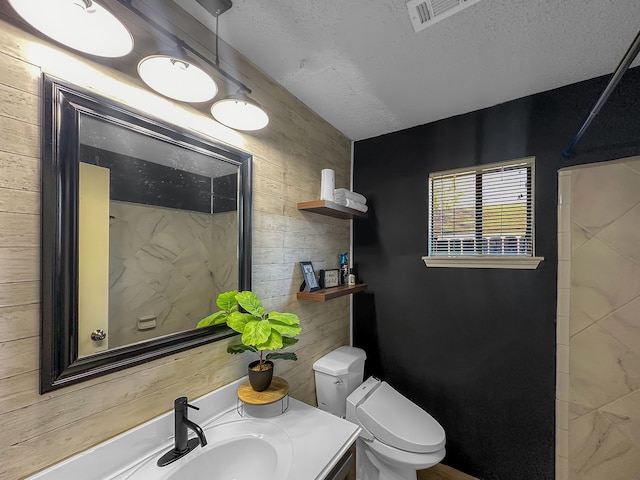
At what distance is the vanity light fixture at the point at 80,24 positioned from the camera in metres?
0.64

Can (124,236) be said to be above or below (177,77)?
below

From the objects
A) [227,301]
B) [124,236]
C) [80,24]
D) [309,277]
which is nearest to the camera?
[80,24]

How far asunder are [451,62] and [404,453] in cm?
204

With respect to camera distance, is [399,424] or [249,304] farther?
[399,424]

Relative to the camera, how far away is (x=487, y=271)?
5.49ft

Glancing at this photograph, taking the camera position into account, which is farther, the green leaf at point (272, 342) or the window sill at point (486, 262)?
the window sill at point (486, 262)

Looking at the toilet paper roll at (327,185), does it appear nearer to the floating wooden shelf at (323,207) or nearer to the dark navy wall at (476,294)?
the floating wooden shelf at (323,207)

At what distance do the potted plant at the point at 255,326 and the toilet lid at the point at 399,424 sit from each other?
72 centimetres

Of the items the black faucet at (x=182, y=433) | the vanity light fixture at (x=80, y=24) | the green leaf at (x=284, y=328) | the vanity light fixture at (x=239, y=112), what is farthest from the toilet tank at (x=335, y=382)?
the vanity light fixture at (x=80, y=24)

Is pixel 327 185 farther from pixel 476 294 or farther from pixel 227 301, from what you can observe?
pixel 476 294

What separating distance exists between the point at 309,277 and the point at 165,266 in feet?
2.73

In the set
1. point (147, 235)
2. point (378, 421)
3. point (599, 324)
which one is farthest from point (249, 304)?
point (599, 324)

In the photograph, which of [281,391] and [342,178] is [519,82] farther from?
[281,391]

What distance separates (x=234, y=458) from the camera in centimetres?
99
